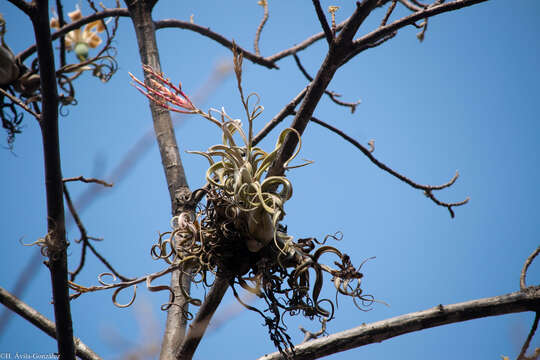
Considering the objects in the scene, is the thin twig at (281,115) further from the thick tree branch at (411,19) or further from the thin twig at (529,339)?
the thin twig at (529,339)

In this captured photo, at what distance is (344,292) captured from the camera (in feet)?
3.90

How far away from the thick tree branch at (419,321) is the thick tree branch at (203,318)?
224mm

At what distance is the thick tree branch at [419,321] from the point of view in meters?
1.32

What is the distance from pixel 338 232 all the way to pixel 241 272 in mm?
241

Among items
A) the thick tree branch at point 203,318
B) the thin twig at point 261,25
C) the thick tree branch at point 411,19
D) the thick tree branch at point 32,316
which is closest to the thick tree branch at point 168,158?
the thick tree branch at point 203,318

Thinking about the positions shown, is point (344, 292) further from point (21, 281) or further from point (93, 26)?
point (93, 26)

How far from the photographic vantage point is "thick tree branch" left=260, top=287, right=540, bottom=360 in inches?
51.9

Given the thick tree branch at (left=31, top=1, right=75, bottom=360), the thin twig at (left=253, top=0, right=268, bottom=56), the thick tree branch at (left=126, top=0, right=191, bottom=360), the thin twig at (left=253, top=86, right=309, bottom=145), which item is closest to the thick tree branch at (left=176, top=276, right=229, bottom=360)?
the thick tree branch at (left=126, top=0, right=191, bottom=360)

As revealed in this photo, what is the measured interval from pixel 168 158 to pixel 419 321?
0.97 m

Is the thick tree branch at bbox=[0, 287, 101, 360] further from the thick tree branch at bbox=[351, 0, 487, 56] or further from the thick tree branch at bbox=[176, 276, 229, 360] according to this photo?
the thick tree branch at bbox=[351, 0, 487, 56]

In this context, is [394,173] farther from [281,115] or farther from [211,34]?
[211,34]

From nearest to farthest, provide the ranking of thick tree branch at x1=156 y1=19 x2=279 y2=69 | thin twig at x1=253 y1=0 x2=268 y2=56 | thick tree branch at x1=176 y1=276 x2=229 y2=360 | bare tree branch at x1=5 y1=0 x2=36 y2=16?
bare tree branch at x1=5 y1=0 x2=36 y2=16
thick tree branch at x1=176 y1=276 x2=229 y2=360
thin twig at x1=253 y1=0 x2=268 y2=56
thick tree branch at x1=156 y1=19 x2=279 y2=69

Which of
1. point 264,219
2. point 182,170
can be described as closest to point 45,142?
point 264,219

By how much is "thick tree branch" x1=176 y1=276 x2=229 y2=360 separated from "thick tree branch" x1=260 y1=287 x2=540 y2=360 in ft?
0.73
